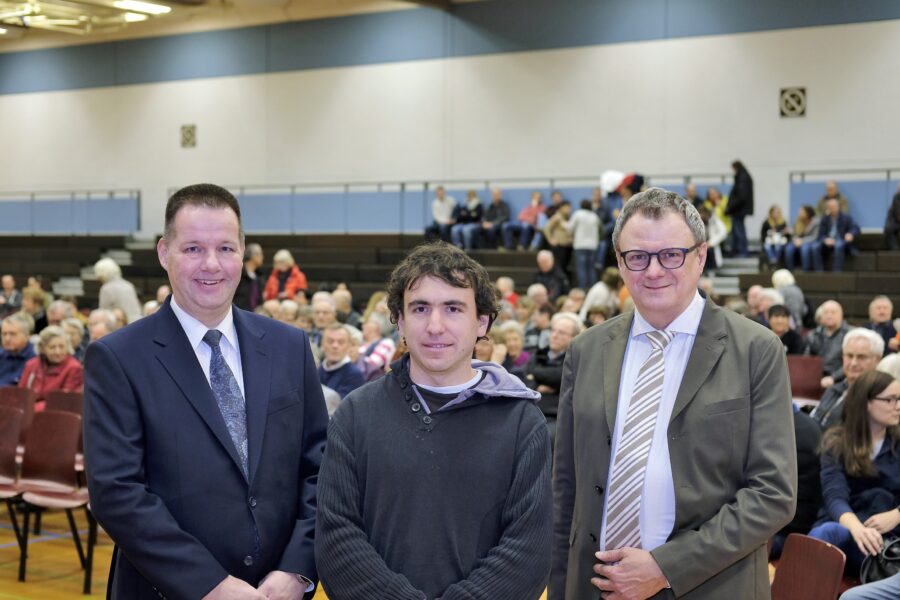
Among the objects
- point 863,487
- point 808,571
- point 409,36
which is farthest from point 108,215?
point 808,571

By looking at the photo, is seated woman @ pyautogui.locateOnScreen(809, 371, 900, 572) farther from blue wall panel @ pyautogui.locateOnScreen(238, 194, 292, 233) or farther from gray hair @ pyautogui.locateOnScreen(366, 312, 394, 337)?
blue wall panel @ pyautogui.locateOnScreen(238, 194, 292, 233)

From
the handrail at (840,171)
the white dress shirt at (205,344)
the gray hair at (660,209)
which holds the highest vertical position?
the handrail at (840,171)

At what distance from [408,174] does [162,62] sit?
5.93m

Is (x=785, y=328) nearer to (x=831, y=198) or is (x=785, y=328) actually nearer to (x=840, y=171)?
(x=831, y=198)

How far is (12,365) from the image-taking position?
322 inches

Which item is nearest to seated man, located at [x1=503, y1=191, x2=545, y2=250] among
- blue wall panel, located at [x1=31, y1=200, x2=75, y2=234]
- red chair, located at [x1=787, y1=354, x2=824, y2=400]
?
red chair, located at [x1=787, y1=354, x2=824, y2=400]

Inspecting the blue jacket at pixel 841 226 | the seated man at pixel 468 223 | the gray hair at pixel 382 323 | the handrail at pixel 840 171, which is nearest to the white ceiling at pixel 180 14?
the seated man at pixel 468 223

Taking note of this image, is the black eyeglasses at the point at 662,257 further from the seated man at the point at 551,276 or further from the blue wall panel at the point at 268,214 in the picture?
the blue wall panel at the point at 268,214

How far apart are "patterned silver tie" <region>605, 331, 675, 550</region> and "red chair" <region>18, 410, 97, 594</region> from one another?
3.94 m

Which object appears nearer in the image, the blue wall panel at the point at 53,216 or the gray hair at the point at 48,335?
the gray hair at the point at 48,335

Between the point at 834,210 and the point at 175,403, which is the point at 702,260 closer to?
the point at 175,403

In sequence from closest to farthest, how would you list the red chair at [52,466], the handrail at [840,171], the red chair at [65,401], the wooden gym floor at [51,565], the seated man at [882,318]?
1. the wooden gym floor at [51,565]
2. the red chair at [52,466]
3. the red chair at [65,401]
4. the seated man at [882,318]
5. the handrail at [840,171]

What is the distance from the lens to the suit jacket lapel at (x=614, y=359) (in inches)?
95.0

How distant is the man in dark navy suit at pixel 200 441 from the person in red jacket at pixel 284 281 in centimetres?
1018
